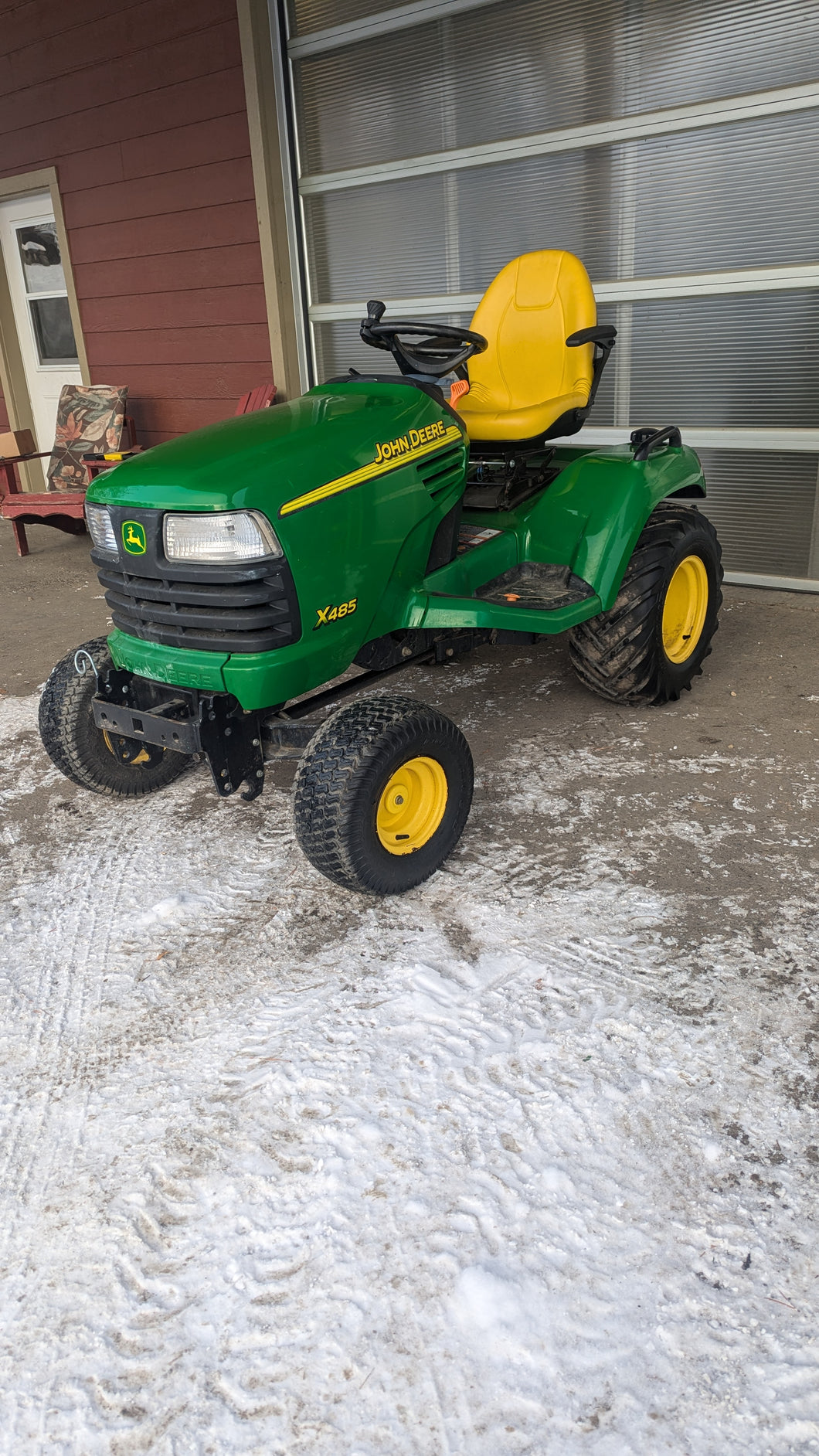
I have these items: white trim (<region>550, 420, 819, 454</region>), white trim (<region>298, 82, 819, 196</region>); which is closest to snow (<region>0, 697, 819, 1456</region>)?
white trim (<region>550, 420, 819, 454</region>)

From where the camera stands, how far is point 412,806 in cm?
248

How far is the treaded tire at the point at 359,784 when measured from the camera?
2207 mm

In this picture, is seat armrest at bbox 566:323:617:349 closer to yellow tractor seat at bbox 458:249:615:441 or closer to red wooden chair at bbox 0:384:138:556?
yellow tractor seat at bbox 458:249:615:441

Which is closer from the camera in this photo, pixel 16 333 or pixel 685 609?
pixel 685 609

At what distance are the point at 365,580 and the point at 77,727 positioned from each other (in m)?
0.89

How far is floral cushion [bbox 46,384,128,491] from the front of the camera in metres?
6.67

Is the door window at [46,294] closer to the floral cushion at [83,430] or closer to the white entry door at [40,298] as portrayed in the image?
the white entry door at [40,298]

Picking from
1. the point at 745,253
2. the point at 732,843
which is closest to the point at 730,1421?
the point at 732,843

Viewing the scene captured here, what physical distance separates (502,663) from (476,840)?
1418 millimetres

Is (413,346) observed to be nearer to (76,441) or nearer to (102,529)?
(102,529)

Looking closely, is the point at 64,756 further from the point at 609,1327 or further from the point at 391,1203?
the point at 609,1327

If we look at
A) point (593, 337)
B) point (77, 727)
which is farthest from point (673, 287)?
point (77, 727)

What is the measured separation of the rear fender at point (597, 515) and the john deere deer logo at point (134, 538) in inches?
49.9

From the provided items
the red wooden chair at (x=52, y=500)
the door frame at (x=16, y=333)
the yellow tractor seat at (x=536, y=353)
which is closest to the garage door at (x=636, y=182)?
the red wooden chair at (x=52, y=500)
